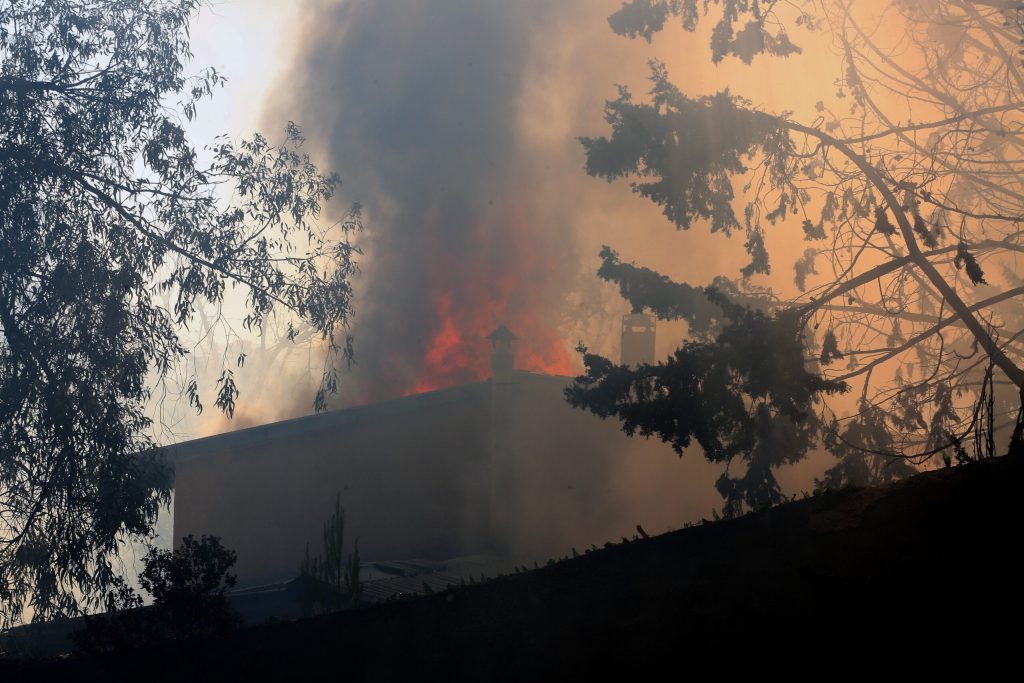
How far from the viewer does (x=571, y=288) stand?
3728 cm

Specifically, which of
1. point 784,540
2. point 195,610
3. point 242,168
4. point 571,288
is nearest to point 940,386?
point 784,540

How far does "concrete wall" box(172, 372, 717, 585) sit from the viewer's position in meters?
20.0

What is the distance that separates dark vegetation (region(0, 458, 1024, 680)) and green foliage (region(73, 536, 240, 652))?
1.07m

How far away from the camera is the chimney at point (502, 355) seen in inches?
802

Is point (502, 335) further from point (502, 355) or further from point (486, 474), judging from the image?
point (486, 474)

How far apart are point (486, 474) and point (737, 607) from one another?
54.5 ft

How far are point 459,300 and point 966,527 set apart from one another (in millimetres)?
25506

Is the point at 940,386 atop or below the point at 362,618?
atop

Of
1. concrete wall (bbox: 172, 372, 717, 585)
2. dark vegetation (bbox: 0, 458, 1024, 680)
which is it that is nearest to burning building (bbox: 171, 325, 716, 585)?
concrete wall (bbox: 172, 372, 717, 585)

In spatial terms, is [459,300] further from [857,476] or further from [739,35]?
[857,476]

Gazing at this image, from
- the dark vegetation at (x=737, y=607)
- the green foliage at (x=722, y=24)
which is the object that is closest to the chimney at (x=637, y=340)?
the green foliage at (x=722, y=24)

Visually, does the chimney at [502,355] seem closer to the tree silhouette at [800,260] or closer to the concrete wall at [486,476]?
the concrete wall at [486,476]

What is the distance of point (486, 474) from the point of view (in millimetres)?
21344

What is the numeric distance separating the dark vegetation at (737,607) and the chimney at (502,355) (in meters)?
13.1
